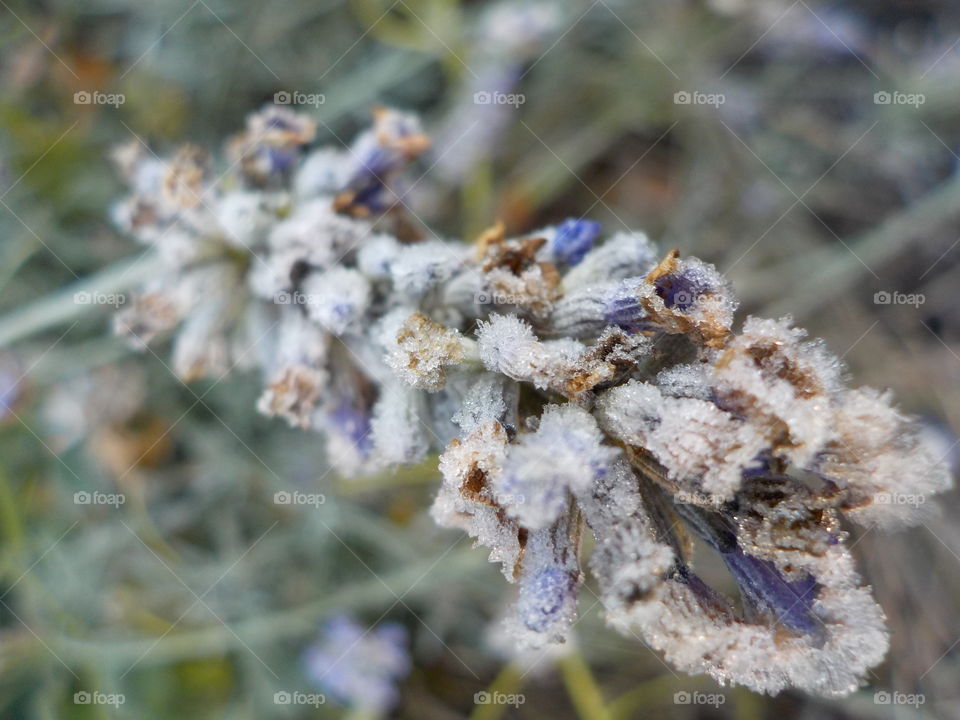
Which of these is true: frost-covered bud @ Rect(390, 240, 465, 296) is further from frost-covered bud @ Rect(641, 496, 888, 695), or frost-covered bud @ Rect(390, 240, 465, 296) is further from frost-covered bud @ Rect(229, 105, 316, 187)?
frost-covered bud @ Rect(641, 496, 888, 695)

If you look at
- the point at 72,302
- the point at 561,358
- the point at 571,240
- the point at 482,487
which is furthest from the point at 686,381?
the point at 72,302

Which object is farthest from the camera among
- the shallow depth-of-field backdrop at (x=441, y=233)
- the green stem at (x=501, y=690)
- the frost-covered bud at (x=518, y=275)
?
the green stem at (x=501, y=690)

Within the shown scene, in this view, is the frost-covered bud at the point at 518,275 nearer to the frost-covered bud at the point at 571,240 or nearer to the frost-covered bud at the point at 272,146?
the frost-covered bud at the point at 571,240

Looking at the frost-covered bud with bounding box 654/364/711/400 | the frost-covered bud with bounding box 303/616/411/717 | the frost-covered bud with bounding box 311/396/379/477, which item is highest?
the frost-covered bud with bounding box 654/364/711/400

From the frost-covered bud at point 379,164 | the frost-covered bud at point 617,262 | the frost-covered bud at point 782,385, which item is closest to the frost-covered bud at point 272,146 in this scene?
the frost-covered bud at point 379,164

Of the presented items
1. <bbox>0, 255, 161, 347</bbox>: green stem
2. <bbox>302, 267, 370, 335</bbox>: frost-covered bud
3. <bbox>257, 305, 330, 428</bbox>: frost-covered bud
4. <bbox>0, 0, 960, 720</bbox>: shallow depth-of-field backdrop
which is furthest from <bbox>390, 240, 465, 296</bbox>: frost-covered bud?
<bbox>0, 0, 960, 720</bbox>: shallow depth-of-field backdrop
